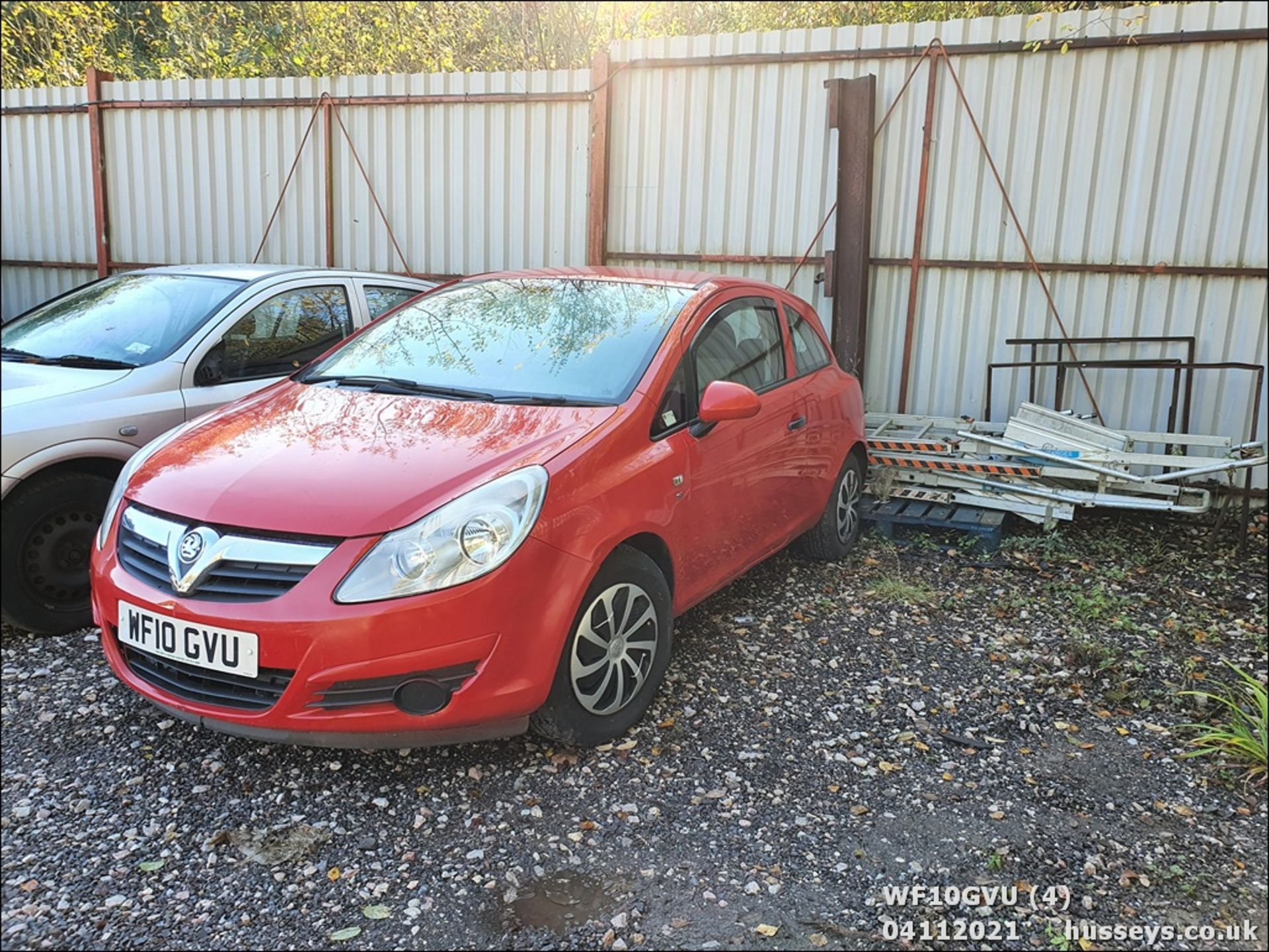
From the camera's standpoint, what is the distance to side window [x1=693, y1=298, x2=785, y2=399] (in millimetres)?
4039

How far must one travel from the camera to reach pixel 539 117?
779 cm

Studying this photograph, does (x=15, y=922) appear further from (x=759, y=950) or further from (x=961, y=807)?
Answer: (x=961, y=807)

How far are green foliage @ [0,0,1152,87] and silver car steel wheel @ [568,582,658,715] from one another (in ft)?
35.7

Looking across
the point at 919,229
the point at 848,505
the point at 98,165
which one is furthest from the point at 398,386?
the point at 98,165

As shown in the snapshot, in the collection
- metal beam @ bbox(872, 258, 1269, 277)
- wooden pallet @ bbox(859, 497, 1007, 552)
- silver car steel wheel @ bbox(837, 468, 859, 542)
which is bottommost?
wooden pallet @ bbox(859, 497, 1007, 552)

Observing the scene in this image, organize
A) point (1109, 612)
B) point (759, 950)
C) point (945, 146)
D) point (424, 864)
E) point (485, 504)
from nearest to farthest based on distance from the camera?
point (759, 950)
point (424, 864)
point (485, 504)
point (1109, 612)
point (945, 146)

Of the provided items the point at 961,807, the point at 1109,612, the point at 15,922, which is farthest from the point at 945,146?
the point at 15,922

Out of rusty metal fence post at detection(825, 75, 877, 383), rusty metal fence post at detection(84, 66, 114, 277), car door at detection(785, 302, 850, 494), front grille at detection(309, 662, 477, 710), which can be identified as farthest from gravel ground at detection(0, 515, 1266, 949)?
rusty metal fence post at detection(84, 66, 114, 277)

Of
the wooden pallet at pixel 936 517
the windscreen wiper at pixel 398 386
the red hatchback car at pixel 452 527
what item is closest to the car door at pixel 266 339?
the red hatchback car at pixel 452 527

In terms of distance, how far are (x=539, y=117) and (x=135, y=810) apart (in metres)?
6.32

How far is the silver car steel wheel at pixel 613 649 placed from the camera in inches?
125

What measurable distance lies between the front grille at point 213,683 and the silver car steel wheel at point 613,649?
2.90 ft

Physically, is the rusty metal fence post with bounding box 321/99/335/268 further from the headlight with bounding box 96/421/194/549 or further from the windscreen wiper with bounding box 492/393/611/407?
the windscreen wiper with bounding box 492/393/611/407

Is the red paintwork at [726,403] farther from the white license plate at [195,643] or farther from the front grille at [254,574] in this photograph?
the white license plate at [195,643]
